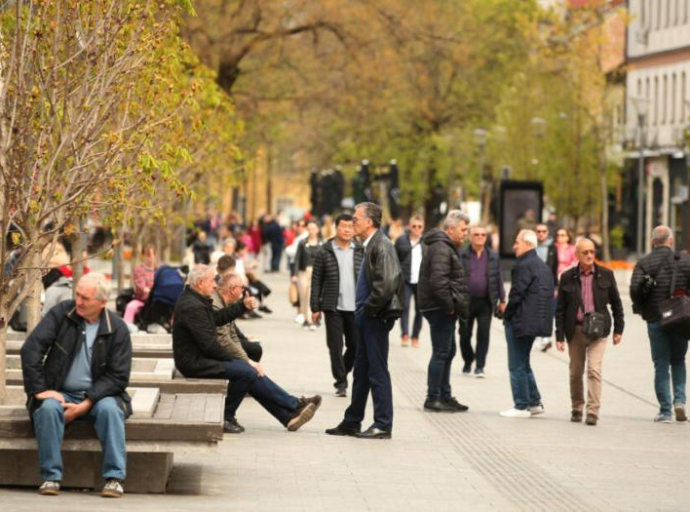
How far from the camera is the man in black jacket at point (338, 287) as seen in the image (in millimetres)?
18406

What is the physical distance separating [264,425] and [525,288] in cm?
292

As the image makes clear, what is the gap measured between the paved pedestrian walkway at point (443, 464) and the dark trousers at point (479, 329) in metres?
0.86

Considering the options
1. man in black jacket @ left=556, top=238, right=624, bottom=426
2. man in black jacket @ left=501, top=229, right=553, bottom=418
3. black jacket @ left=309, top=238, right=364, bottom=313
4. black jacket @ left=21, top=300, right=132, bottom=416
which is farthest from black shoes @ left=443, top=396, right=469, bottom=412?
black jacket @ left=21, top=300, right=132, bottom=416

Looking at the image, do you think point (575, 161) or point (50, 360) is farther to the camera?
point (575, 161)

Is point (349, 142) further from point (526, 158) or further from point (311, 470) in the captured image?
point (311, 470)

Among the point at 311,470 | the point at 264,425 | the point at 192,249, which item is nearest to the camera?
the point at 311,470

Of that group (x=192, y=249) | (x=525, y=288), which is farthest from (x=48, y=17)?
(x=192, y=249)

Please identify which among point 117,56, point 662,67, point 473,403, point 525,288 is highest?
point 662,67

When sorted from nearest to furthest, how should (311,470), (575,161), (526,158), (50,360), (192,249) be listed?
(50,360) < (311,470) < (192,249) < (575,161) < (526,158)

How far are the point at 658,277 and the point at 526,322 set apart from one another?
4.11 feet

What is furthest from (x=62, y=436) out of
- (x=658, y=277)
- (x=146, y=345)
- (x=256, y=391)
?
(x=658, y=277)

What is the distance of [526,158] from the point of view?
71000 mm

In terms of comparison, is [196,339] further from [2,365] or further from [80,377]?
[80,377]

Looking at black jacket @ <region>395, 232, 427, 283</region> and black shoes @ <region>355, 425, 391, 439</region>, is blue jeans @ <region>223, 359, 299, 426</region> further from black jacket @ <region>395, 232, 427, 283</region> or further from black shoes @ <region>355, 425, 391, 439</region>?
black jacket @ <region>395, 232, 427, 283</region>
